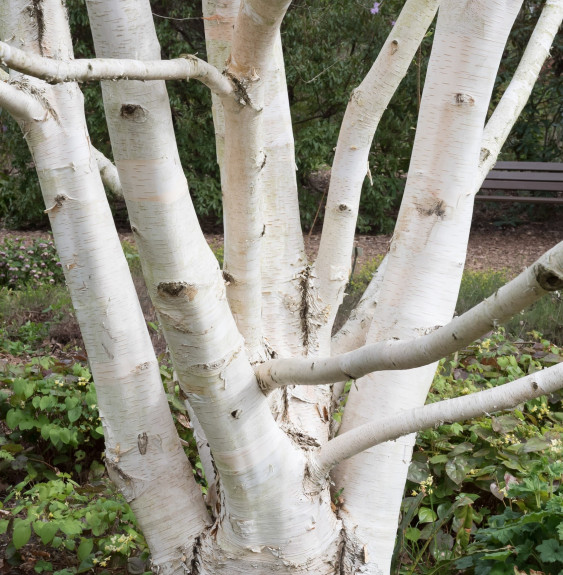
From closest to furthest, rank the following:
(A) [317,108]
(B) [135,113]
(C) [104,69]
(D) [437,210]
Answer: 1. (C) [104,69]
2. (B) [135,113]
3. (D) [437,210]
4. (A) [317,108]

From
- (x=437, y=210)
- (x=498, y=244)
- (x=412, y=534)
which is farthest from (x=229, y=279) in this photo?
(x=498, y=244)

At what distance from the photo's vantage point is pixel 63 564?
101 inches

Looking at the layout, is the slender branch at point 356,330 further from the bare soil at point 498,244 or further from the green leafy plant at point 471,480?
the bare soil at point 498,244

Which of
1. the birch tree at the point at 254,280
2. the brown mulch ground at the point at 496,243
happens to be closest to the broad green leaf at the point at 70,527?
the birch tree at the point at 254,280

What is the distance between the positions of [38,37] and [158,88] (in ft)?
1.35

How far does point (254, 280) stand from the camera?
6.00ft

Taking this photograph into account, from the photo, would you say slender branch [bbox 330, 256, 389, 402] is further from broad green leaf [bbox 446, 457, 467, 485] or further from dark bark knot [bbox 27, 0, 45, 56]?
dark bark knot [bbox 27, 0, 45, 56]

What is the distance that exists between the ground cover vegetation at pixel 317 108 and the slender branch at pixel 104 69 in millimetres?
7156

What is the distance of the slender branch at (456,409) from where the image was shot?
4.56 ft

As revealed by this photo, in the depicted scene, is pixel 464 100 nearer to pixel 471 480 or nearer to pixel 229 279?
pixel 229 279

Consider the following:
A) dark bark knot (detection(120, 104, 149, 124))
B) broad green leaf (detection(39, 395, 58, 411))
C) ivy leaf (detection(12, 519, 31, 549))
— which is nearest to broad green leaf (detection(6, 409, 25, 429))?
broad green leaf (detection(39, 395, 58, 411))

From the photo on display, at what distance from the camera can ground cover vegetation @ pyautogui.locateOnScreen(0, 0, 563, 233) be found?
8.46 m

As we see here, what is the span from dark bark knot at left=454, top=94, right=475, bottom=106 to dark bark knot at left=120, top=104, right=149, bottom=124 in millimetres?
848

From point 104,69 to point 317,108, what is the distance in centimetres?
839
